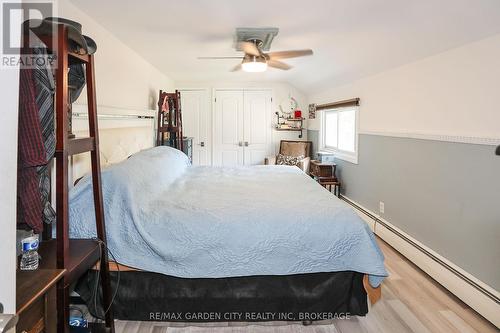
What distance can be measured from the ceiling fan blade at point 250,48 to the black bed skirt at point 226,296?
1922 mm

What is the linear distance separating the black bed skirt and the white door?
4.30 metres

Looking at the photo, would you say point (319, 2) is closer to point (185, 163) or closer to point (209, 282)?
point (209, 282)

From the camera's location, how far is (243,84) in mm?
6164

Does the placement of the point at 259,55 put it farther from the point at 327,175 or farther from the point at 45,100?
the point at 327,175

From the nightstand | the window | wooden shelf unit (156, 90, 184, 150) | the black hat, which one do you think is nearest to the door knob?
the nightstand

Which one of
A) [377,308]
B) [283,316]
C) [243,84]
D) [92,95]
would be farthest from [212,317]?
[243,84]

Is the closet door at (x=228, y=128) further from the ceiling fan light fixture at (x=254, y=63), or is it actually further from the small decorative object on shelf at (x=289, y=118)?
the ceiling fan light fixture at (x=254, y=63)

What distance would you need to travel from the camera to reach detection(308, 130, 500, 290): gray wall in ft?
7.24

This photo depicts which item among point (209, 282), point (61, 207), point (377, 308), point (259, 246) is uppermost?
point (61, 207)

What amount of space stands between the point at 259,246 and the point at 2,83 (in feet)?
5.34

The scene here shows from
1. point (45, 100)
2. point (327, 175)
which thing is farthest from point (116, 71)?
point (327, 175)

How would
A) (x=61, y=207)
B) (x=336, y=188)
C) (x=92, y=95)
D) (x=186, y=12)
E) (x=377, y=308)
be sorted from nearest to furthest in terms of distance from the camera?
1. (x=61, y=207)
2. (x=92, y=95)
3. (x=377, y=308)
4. (x=186, y=12)
5. (x=336, y=188)

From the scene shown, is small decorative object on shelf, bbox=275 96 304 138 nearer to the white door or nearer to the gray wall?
the white door

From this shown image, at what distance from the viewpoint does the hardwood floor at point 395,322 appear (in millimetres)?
2037
